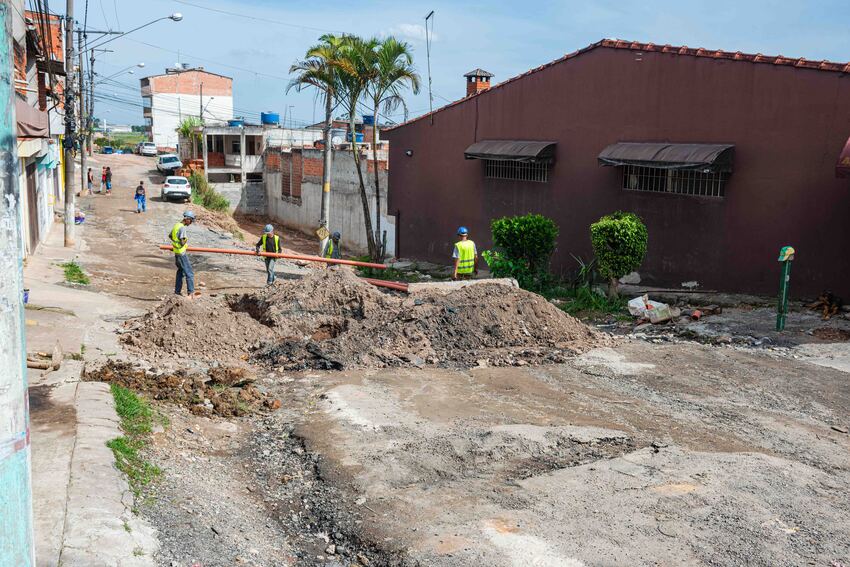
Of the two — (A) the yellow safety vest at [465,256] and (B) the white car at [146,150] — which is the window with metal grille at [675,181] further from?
(B) the white car at [146,150]

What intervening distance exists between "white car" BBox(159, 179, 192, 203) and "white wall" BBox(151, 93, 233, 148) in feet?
162

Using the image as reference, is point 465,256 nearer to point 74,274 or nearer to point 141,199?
point 74,274

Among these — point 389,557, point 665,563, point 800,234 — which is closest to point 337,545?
point 389,557

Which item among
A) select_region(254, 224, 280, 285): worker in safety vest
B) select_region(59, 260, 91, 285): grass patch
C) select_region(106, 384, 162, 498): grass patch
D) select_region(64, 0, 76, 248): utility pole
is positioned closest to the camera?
select_region(106, 384, 162, 498): grass patch

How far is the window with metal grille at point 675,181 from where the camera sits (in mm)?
16719

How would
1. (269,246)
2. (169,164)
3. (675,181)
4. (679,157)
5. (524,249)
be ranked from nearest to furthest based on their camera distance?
(679,157), (269,246), (675,181), (524,249), (169,164)

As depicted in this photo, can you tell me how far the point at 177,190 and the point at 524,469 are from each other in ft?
119

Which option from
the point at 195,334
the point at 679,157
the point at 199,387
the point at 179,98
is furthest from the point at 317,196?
the point at 179,98

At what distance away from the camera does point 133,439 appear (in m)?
7.54

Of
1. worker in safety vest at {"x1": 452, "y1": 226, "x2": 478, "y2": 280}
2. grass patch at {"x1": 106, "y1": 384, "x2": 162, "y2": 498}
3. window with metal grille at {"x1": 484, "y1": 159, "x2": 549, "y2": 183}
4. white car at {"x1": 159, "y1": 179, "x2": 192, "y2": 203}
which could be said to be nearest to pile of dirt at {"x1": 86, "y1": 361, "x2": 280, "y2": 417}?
grass patch at {"x1": 106, "y1": 384, "x2": 162, "y2": 498}

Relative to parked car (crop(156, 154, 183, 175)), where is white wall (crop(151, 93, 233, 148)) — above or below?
above

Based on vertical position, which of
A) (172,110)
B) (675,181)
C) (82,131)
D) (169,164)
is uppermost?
(172,110)

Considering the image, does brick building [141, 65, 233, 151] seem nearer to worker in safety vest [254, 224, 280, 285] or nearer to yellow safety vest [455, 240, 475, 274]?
worker in safety vest [254, 224, 280, 285]

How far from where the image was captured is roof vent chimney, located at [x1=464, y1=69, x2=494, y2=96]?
26.3 m
